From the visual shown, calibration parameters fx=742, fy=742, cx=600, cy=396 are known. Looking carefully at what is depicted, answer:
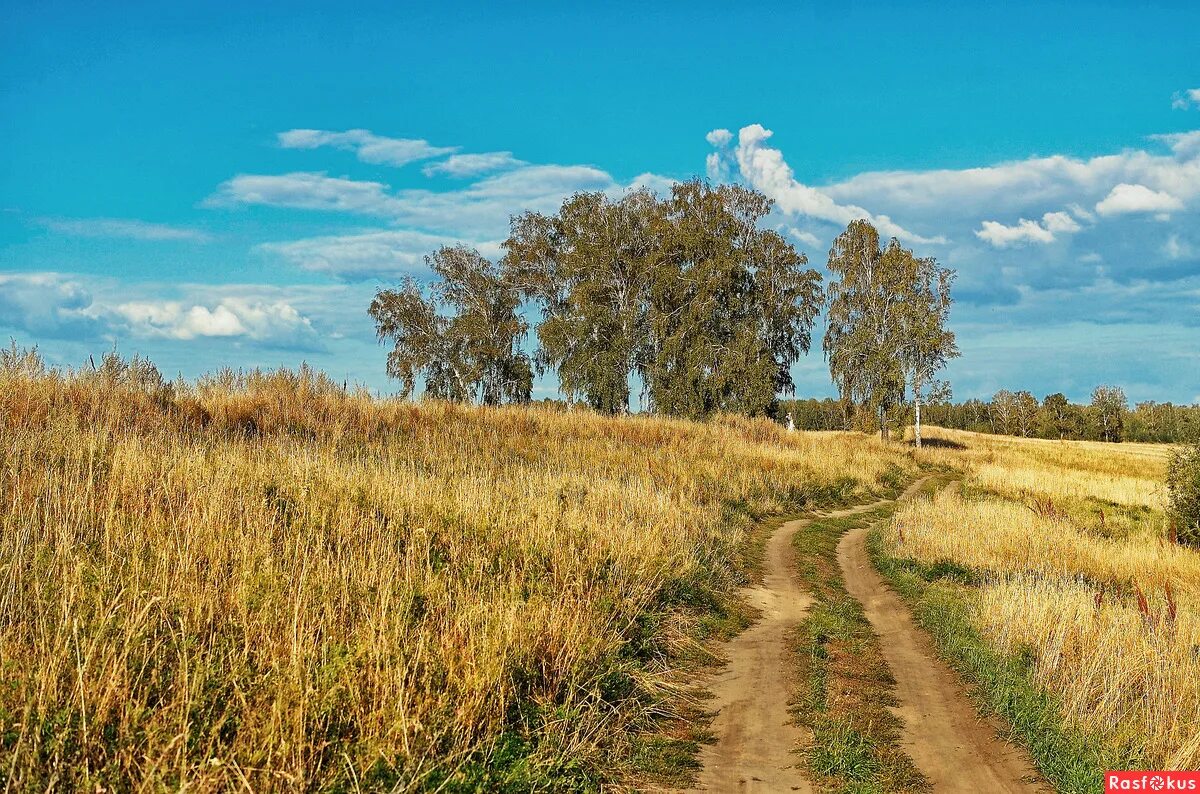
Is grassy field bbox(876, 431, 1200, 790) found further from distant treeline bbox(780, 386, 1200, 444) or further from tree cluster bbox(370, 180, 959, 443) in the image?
distant treeline bbox(780, 386, 1200, 444)

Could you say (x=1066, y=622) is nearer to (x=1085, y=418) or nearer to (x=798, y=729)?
(x=798, y=729)

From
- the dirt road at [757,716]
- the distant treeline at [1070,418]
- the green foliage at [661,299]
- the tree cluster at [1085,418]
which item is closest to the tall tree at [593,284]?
the green foliage at [661,299]

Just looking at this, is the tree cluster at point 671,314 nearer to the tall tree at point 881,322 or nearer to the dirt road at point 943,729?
the tall tree at point 881,322

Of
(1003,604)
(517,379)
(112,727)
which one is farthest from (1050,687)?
(517,379)

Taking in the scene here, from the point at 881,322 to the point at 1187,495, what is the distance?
3323 centimetres

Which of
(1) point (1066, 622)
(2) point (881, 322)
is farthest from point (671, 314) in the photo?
(1) point (1066, 622)

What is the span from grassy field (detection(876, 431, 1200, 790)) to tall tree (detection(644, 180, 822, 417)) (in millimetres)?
19401

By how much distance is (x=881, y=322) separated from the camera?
53.1 m

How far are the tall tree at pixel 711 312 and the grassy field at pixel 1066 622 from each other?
63.7 ft

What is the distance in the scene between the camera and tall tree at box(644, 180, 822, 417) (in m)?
41.2

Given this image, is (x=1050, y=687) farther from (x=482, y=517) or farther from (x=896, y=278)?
(x=896, y=278)

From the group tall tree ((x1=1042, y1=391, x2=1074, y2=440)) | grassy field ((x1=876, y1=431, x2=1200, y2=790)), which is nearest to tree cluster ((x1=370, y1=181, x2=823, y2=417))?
grassy field ((x1=876, y1=431, x2=1200, y2=790))

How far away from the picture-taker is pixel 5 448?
9828 millimetres

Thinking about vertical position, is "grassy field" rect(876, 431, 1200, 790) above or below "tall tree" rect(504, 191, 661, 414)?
below
